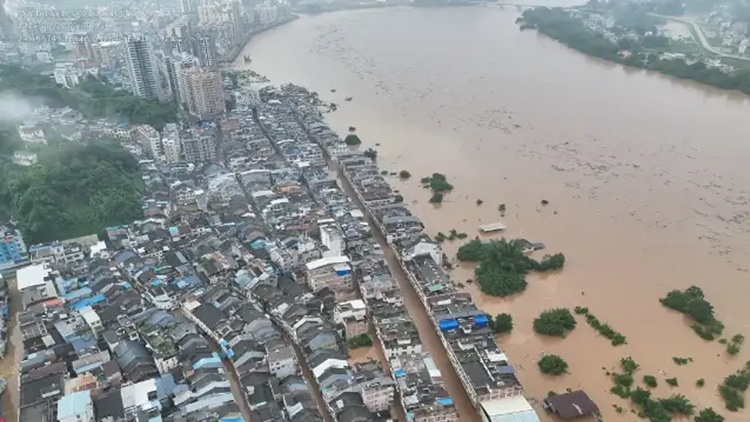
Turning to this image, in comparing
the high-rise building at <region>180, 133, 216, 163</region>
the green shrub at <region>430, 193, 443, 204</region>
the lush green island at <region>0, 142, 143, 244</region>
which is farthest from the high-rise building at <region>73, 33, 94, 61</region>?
the green shrub at <region>430, 193, 443, 204</region>

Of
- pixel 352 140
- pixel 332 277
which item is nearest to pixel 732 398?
pixel 332 277

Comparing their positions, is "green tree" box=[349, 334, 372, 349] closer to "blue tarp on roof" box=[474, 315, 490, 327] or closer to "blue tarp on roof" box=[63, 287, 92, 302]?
"blue tarp on roof" box=[474, 315, 490, 327]

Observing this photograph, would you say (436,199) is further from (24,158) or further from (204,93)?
(24,158)

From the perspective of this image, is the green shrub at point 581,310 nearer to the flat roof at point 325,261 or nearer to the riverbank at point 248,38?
the flat roof at point 325,261

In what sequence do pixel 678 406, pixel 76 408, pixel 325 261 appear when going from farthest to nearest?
pixel 325 261, pixel 678 406, pixel 76 408

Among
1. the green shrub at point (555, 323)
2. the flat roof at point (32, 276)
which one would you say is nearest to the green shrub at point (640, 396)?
the green shrub at point (555, 323)

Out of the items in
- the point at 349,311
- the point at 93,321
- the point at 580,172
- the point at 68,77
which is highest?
the point at 68,77

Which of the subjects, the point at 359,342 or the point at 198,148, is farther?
the point at 198,148
